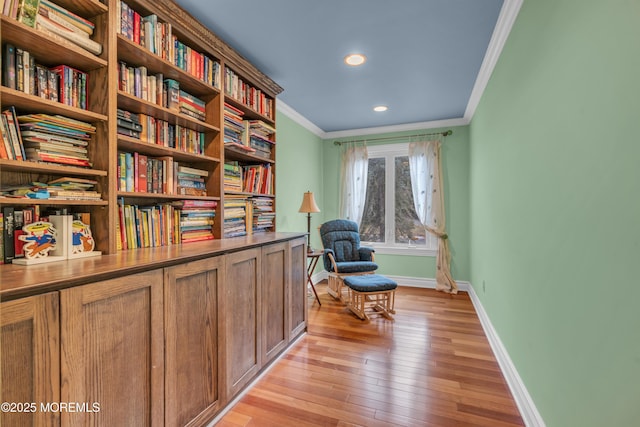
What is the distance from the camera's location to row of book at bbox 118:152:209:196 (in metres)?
1.66

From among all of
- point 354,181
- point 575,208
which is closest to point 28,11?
point 575,208

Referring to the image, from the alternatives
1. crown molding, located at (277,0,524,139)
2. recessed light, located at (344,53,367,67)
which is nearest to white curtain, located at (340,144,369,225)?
crown molding, located at (277,0,524,139)

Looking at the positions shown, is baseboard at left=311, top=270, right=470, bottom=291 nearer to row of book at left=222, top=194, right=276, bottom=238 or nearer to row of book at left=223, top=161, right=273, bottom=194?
row of book at left=222, top=194, right=276, bottom=238

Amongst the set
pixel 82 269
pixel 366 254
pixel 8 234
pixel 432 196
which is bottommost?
pixel 366 254

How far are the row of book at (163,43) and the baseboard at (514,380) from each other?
A: 9.44 ft

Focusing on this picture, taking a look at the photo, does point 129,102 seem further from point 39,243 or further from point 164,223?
point 39,243

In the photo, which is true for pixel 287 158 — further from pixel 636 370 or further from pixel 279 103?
pixel 636 370

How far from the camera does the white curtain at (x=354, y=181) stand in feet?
15.7

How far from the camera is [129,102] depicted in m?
1.64

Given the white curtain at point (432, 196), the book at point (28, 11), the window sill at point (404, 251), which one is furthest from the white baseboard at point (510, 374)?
the book at point (28, 11)

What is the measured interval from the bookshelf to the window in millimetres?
2758

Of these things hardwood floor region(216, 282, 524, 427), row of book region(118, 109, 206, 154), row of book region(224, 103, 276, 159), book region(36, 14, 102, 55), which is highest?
book region(36, 14, 102, 55)

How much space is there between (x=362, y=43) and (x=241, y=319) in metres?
2.23

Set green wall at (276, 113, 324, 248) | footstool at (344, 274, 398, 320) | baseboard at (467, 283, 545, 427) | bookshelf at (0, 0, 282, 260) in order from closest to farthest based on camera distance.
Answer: bookshelf at (0, 0, 282, 260) < baseboard at (467, 283, 545, 427) < footstool at (344, 274, 398, 320) < green wall at (276, 113, 324, 248)
